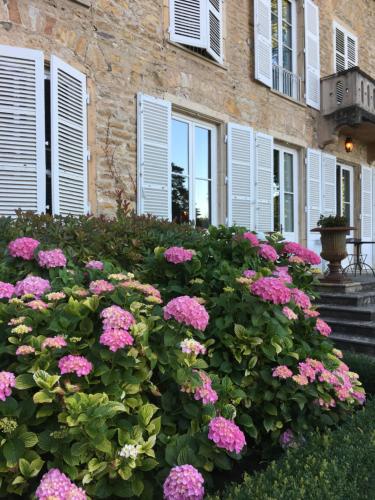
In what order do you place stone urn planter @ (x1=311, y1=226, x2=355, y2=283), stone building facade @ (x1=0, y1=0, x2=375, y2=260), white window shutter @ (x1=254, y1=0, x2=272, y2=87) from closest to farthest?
stone building facade @ (x1=0, y1=0, x2=375, y2=260), stone urn planter @ (x1=311, y1=226, x2=355, y2=283), white window shutter @ (x1=254, y1=0, x2=272, y2=87)

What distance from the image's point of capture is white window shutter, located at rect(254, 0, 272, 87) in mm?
7266

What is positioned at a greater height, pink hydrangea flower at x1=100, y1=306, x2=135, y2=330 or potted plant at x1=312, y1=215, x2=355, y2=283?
potted plant at x1=312, y1=215, x2=355, y2=283

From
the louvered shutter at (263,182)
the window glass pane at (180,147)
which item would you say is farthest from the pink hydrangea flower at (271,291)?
the louvered shutter at (263,182)

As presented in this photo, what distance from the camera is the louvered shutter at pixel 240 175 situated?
6875 millimetres

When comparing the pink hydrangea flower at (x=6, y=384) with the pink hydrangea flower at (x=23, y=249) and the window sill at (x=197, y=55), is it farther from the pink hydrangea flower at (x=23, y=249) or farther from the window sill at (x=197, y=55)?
the window sill at (x=197, y=55)

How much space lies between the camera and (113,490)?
1450mm

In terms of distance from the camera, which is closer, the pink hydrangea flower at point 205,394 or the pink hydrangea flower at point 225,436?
the pink hydrangea flower at point 225,436

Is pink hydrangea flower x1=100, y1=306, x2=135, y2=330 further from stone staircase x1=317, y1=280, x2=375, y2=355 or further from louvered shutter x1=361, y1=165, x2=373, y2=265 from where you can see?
louvered shutter x1=361, y1=165, x2=373, y2=265

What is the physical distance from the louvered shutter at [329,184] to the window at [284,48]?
1505mm

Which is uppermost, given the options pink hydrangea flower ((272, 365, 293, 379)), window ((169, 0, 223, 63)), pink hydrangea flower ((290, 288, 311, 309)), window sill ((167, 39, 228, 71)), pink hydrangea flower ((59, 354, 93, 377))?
window ((169, 0, 223, 63))

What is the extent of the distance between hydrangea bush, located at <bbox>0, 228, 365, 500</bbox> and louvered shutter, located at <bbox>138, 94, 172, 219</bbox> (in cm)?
317

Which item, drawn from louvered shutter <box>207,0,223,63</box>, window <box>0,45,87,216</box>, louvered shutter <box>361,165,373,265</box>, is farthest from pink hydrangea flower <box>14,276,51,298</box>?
louvered shutter <box>361,165,373,265</box>

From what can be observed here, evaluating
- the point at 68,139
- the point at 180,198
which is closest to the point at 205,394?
the point at 68,139

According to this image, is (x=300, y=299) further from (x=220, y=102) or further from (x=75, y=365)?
(x=220, y=102)
